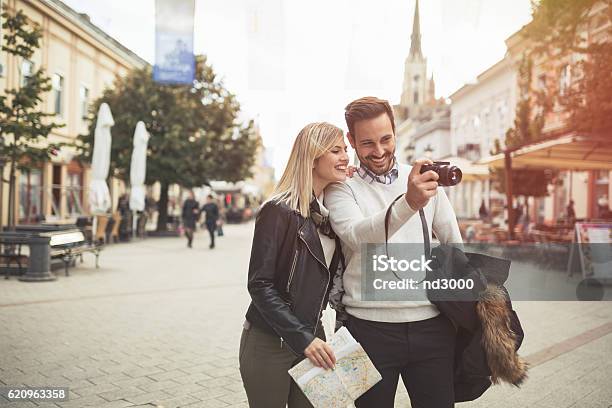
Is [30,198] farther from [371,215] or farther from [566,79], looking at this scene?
[371,215]

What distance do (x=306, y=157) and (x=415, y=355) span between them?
0.81 meters

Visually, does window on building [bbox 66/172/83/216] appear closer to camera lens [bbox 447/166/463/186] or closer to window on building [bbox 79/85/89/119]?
window on building [bbox 79/85/89/119]

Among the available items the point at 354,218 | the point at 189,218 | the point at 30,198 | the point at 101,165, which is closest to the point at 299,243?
the point at 354,218

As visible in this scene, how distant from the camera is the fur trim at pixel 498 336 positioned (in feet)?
6.21

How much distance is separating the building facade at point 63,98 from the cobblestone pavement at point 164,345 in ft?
43.4

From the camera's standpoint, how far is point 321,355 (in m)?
1.89

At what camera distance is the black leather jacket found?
6.53 feet

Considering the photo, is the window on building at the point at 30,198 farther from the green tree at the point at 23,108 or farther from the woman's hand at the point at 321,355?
the woman's hand at the point at 321,355

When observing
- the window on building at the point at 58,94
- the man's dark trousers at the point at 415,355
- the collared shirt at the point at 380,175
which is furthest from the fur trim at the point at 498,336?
the window on building at the point at 58,94

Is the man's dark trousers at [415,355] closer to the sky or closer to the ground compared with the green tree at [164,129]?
closer to the ground

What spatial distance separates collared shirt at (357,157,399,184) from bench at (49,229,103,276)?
906 centimetres

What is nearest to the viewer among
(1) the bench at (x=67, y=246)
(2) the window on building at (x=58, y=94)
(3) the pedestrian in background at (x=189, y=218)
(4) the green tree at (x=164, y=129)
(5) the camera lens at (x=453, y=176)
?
(5) the camera lens at (x=453, y=176)

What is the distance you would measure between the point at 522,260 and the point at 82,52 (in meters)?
26.3

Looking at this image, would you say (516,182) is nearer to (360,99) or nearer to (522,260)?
(522,260)
